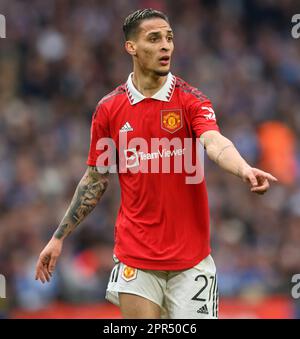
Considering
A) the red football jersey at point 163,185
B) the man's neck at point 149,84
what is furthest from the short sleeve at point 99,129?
the man's neck at point 149,84

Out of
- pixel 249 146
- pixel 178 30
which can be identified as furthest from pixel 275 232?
pixel 178 30

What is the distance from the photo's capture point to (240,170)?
635cm

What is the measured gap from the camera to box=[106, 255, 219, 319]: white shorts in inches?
280

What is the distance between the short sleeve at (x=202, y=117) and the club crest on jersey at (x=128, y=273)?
3.32ft

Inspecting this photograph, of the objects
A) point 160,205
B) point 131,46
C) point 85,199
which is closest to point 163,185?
point 160,205

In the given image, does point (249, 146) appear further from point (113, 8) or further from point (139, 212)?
point (139, 212)

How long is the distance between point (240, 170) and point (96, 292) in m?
6.68

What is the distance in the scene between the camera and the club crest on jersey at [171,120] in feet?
23.4

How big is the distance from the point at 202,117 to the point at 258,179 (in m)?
1.00

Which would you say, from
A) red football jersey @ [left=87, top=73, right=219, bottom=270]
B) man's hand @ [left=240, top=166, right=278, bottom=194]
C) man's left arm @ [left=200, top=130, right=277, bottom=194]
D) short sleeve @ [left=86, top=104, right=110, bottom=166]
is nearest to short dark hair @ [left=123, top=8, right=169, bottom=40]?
red football jersey @ [left=87, top=73, right=219, bottom=270]

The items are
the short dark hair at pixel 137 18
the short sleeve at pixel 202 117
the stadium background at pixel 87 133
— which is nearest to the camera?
the short sleeve at pixel 202 117

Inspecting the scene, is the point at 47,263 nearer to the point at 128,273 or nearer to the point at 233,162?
the point at 128,273

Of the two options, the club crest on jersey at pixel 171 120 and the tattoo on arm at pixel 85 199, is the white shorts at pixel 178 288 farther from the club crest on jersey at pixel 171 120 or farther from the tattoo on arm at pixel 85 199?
the club crest on jersey at pixel 171 120
